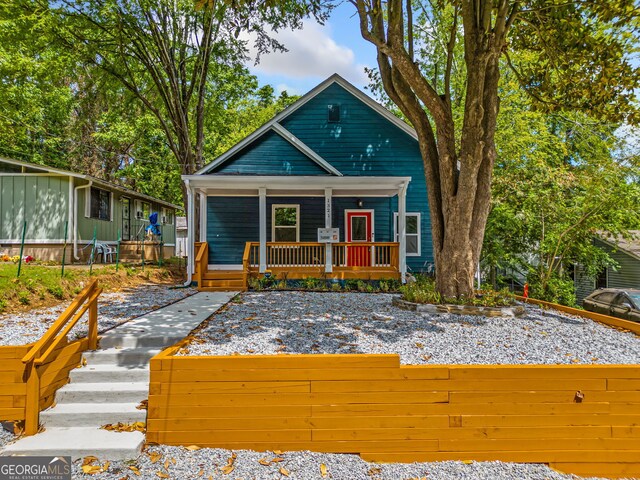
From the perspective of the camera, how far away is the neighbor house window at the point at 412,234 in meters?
12.8

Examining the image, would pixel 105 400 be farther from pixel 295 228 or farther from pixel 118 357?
pixel 295 228

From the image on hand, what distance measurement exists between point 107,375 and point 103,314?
111 inches

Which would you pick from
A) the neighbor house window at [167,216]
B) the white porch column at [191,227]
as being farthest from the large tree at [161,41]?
the neighbor house window at [167,216]

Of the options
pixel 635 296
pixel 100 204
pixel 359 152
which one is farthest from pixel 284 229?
pixel 635 296

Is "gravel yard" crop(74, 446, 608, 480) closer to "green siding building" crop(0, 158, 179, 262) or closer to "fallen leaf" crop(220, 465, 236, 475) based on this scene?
"fallen leaf" crop(220, 465, 236, 475)

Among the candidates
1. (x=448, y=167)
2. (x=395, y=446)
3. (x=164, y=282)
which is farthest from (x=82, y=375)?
(x=164, y=282)

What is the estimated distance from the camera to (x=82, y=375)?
4.12 metres

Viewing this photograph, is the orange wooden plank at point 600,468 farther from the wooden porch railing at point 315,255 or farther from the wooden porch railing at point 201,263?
the wooden porch railing at point 201,263

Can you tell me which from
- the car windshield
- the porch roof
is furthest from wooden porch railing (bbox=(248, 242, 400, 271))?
the car windshield

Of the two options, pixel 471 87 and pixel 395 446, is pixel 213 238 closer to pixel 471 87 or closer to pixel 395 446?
pixel 471 87

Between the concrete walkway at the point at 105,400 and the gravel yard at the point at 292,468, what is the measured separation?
208 millimetres

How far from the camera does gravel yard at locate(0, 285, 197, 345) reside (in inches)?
204

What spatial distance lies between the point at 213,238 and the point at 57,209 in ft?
21.5

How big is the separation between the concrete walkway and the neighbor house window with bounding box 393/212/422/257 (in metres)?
9.15
